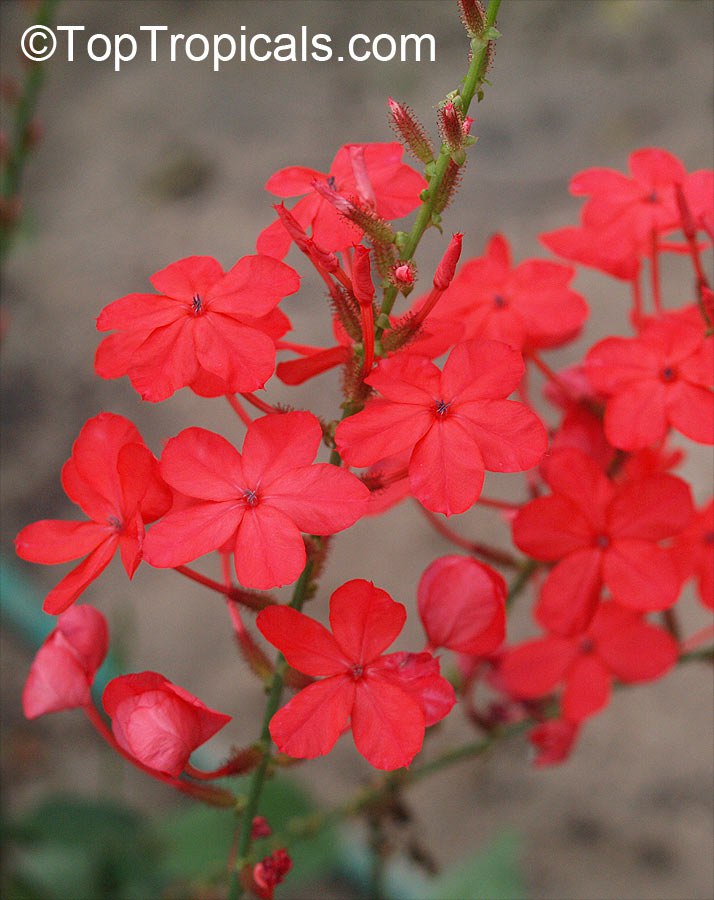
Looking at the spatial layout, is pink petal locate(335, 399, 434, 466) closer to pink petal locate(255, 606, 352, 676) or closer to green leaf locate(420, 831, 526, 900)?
pink petal locate(255, 606, 352, 676)

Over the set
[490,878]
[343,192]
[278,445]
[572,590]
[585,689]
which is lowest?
[490,878]

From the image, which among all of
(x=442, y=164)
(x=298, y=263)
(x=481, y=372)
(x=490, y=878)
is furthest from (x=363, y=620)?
(x=298, y=263)

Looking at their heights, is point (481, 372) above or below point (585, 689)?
above

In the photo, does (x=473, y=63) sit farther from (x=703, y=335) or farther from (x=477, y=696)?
(x=477, y=696)

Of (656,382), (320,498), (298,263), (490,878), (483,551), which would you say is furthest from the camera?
(298,263)

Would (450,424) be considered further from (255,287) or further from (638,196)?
(638,196)

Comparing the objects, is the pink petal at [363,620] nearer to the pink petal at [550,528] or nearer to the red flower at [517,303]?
the pink petal at [550,528]
